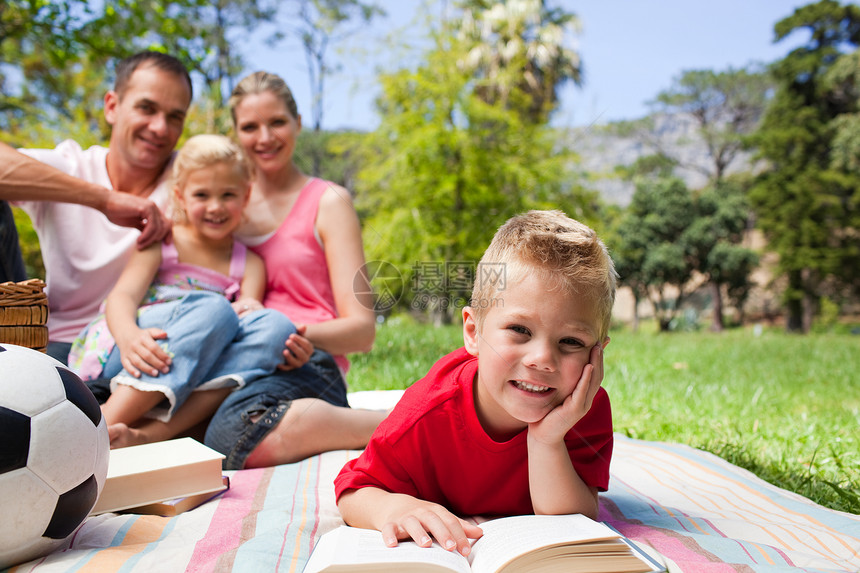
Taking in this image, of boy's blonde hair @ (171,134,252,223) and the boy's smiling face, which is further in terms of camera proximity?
boy's blonde hair @ (171,134,252,223)

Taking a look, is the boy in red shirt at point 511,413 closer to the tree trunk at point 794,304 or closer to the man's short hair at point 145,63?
the man's short hair at point 145,63

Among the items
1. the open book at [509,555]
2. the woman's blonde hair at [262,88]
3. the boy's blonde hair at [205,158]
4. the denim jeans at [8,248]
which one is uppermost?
the woman's blonde hair at [262,88]

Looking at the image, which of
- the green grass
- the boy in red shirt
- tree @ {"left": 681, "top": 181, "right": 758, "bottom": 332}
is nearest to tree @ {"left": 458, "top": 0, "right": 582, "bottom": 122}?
tree @ {"left": 681, "top": 181, "right": 758, "bottom": 332}

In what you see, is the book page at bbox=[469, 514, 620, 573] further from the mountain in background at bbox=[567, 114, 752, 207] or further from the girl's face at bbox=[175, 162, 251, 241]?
the mountain in background at bbox=[567, 114, 752, 207]

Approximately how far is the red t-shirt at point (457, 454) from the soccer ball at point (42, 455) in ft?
1.68

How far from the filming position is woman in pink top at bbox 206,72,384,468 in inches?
79.8

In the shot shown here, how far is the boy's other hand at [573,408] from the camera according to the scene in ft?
3.73

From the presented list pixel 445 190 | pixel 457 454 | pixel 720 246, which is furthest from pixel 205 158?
pixel 720 246

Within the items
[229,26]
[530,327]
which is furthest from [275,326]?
[229,26]

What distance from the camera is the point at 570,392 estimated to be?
117cm

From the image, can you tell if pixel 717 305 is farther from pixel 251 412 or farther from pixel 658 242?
pixel 251 412

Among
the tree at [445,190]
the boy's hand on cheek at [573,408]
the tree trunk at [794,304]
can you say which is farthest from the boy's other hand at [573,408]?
the tree trunk at [794,304]

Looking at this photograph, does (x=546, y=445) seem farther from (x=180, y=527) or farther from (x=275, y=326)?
(x=275, y=326)

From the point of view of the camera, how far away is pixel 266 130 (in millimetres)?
2346
